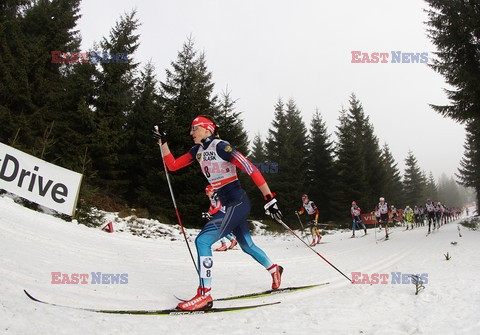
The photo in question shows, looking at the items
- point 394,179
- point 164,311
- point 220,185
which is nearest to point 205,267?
point 164,311

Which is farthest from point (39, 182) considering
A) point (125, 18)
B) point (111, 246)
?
point (125, 18)

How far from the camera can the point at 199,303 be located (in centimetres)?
354

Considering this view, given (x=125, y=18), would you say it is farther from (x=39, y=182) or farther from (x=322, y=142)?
(x=322, y=142)

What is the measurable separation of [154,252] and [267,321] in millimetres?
6139

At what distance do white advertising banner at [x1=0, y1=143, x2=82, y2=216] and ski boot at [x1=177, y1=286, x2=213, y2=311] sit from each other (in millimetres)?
6714

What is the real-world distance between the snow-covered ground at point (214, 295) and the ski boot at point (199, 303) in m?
0.19

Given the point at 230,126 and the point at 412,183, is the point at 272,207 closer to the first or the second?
the point at 230,126

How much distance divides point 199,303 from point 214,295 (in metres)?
1.00

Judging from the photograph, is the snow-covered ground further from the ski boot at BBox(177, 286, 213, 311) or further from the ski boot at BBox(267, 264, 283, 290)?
the ski boot at BBox(267, 264, 283, 290)

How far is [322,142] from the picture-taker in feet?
117

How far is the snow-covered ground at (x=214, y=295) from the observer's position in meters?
2.74

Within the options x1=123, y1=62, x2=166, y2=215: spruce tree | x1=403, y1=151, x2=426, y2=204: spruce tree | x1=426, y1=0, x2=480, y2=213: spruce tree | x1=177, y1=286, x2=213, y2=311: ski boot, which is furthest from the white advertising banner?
x1=403, y1=151, x2=426, y2=204: spruce tree

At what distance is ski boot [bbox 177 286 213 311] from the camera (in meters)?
3.47

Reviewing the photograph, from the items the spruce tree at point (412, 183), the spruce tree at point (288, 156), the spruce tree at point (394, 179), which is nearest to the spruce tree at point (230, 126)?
the spruce tree at point (288, 156)
